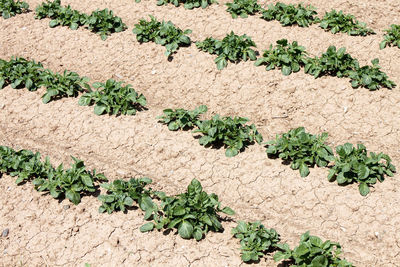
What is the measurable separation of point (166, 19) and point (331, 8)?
3.01m

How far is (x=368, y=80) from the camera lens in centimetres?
666

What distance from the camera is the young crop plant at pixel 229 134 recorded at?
6.06m

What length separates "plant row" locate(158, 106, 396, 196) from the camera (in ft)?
18.0

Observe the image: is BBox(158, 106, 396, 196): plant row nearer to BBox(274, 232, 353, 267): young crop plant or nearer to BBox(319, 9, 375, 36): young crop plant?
BBox(274, 232, 353, 267): young crop plant

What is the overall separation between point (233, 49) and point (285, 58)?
0.83m

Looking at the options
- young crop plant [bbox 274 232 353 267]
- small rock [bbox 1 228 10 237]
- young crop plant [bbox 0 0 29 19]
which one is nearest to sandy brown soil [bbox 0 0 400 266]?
small rock [bbox 1 228 10 237]

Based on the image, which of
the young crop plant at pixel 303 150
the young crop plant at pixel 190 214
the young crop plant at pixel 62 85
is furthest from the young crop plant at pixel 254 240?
the young crop plant at pixel 62 85

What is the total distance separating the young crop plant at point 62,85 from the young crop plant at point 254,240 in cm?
347

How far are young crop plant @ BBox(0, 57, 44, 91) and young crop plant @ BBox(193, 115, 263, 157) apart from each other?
9.56 ft

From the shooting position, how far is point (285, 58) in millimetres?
7098

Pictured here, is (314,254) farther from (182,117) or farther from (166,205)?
(182,117)

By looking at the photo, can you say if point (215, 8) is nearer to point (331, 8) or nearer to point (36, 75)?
point (331, 8)

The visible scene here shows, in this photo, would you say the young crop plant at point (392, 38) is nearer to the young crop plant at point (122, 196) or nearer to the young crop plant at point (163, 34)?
the young crop plant at point (163, 34)

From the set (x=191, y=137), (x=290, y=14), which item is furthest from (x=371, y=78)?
(x=191, y=137)
